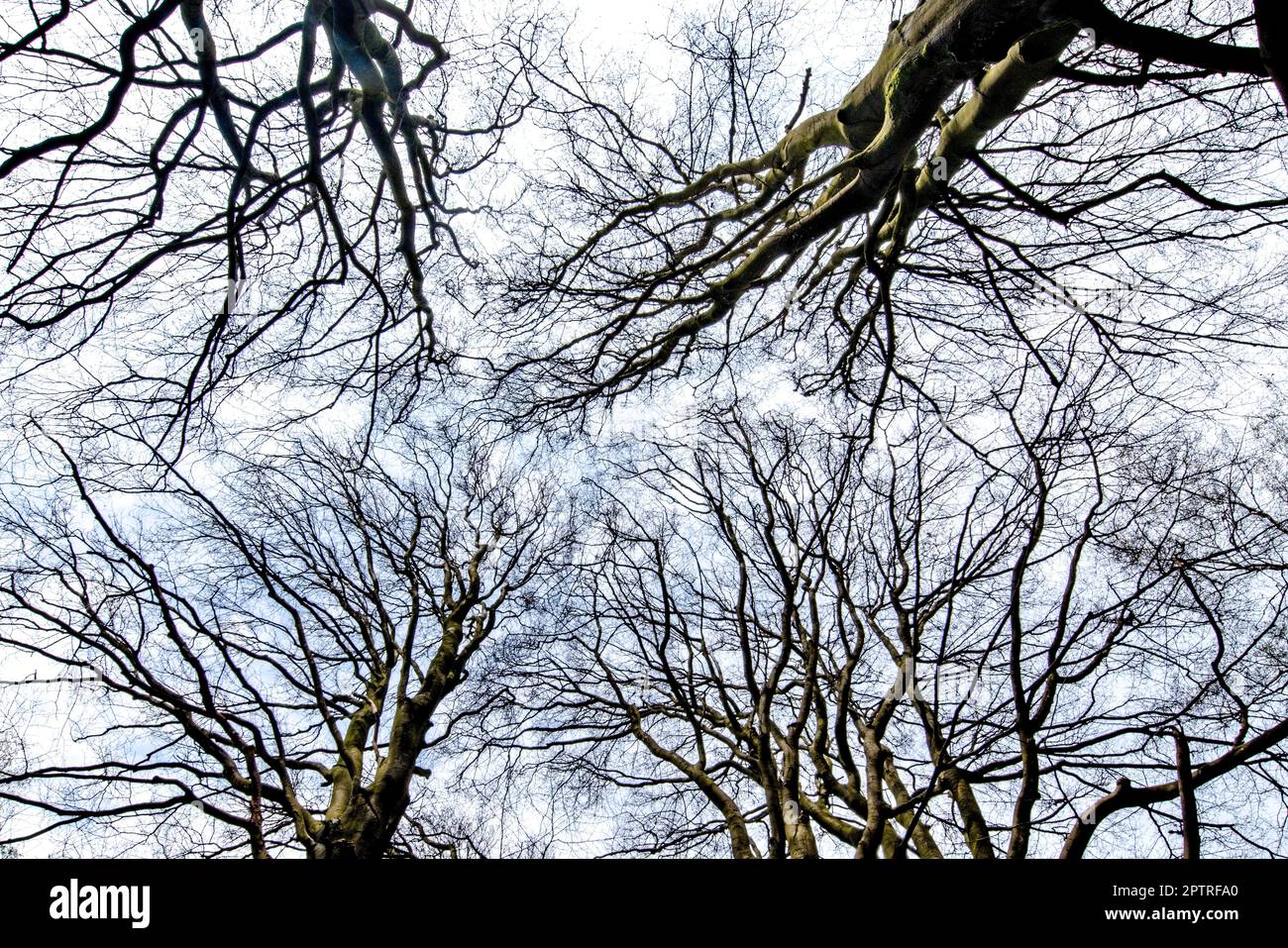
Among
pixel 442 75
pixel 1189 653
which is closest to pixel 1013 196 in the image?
pixel 1189 653

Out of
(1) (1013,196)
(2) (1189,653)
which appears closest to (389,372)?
(1) (1013,196)

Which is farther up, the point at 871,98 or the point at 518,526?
the point at 871,98

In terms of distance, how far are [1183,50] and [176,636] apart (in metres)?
5.43

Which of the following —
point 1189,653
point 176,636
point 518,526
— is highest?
point 518,526

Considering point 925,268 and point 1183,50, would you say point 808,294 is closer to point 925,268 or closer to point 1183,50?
point 925,268

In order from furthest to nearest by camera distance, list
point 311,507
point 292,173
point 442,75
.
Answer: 1. point 311,507
2. point 442,75
3. point 292,173

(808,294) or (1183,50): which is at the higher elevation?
(808,294)

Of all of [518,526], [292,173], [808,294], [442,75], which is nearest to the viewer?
A: [292,173]

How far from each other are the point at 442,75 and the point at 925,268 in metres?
3.73
